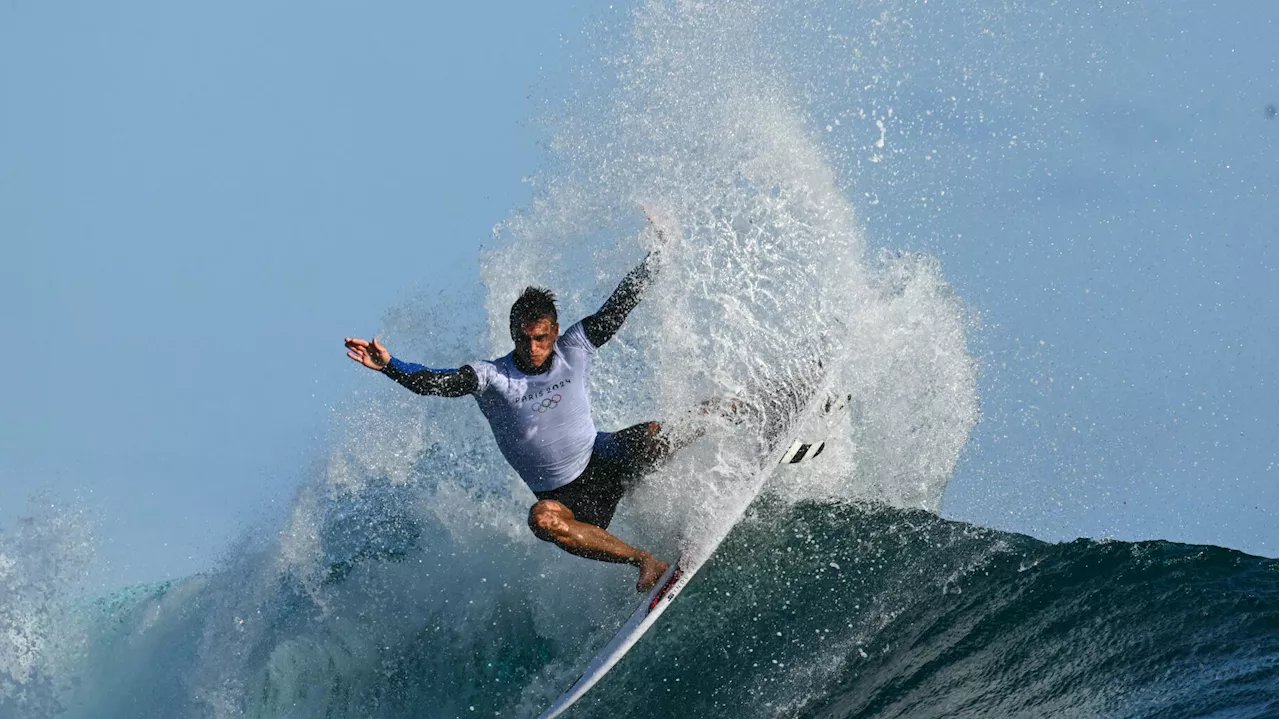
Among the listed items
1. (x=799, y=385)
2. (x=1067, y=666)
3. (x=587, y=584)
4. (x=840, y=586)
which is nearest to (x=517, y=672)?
(x=587, y=584)

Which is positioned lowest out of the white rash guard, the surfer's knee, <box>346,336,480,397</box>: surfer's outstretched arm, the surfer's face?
the surfer's knee

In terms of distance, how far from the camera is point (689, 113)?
805 centimetres

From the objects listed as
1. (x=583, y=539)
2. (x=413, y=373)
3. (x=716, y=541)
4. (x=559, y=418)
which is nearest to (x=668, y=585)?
(x=716, y=541)

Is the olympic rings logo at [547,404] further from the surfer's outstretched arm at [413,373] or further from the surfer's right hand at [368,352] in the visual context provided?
the surfer's right hand at [368,352]

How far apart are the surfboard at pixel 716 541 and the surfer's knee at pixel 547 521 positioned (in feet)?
2.28

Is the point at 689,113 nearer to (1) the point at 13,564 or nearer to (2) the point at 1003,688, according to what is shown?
(2) the point at 1003,688

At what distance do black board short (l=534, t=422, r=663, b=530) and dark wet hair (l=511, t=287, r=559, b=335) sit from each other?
3.22ft

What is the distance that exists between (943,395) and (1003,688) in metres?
2.66

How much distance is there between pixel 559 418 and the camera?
6.03 meters

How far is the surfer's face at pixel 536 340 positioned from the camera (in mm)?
5695

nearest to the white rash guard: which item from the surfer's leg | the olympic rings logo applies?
the olympic rings logo

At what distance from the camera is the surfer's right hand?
5.37 metres

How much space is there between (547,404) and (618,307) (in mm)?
683

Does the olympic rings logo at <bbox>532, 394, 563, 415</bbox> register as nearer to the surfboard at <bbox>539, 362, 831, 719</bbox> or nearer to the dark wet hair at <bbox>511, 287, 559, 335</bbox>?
the dark wet hair at <bbox>511, 287, 559, 335</bbox>
